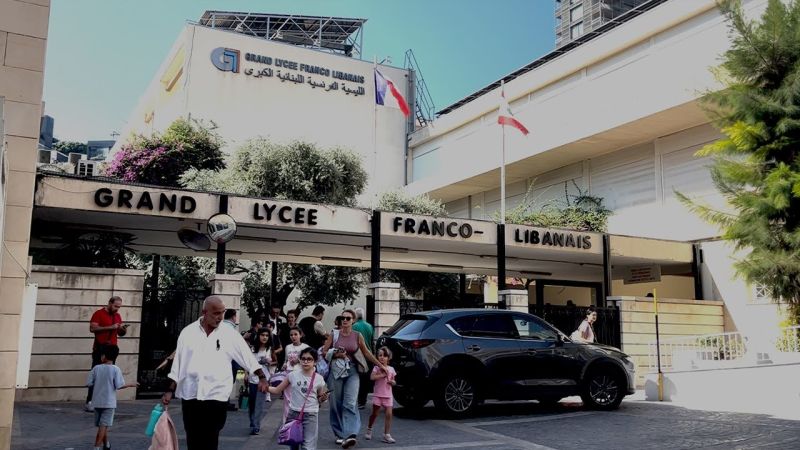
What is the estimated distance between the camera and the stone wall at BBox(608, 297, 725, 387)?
17.3 meters

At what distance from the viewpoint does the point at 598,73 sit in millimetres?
26438

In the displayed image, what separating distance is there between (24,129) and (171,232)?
26.9 feet

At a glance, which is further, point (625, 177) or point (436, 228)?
point (625, 177)

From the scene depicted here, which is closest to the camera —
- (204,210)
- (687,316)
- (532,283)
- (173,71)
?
(204,210)

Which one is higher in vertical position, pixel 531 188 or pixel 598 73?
pixel 598 73

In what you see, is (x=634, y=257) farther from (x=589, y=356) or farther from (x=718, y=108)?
(x=589, y=356)

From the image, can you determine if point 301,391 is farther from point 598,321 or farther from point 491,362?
point 598,321

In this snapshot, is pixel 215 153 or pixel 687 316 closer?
pixel 687 316

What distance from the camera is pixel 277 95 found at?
34.1 m

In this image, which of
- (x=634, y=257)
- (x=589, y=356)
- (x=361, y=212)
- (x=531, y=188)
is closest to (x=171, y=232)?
(x=361, y=212)

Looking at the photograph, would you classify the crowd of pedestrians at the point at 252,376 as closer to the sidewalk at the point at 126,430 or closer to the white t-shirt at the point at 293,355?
the white t-shirt at the point at 293,355

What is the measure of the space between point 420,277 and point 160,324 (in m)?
12.3

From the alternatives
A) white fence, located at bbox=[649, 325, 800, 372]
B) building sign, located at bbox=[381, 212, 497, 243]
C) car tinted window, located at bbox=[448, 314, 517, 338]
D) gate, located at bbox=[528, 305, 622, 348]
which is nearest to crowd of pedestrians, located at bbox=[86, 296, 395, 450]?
car tinted window, located at bbox=[448, 314, 517, 338]

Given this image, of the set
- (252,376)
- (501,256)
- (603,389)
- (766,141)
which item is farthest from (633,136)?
(252,376)
